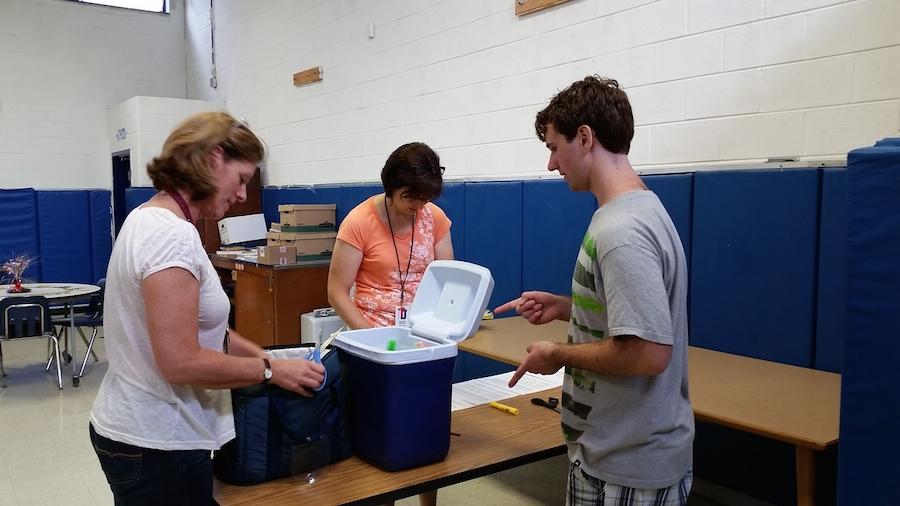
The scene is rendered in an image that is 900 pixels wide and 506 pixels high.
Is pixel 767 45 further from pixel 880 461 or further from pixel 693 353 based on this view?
pixel 880 461

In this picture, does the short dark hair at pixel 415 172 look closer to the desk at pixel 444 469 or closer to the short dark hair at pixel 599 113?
the desk at pixel 444 469

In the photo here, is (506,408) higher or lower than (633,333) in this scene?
lower

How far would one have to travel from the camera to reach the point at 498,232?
12.5ft

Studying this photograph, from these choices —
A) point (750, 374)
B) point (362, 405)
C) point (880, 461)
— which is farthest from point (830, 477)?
point (362, 405)

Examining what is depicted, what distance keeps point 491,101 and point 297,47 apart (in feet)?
8.86

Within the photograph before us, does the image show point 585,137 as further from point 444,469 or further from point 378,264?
point 378,264

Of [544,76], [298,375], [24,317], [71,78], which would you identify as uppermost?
[71,78]

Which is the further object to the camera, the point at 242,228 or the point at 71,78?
the point at 71,78

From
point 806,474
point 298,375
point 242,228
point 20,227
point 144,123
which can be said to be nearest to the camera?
point 298,375

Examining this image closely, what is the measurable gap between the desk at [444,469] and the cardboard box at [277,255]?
3253mm

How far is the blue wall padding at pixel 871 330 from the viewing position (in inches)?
44.4

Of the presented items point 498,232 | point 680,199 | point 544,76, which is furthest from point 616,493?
point 544,76

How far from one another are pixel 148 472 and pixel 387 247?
1293 mm

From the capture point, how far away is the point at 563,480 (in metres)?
3.27
